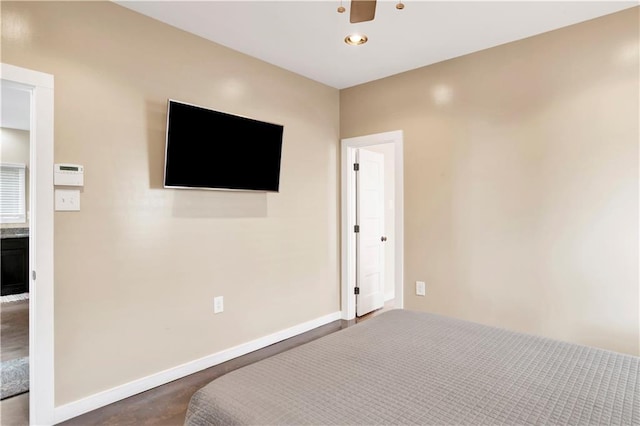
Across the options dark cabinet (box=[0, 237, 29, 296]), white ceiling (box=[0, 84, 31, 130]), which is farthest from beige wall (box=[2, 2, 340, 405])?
dark cabinet (box=[0, 237, 29, 296])

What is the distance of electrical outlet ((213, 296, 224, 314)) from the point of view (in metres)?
2.82

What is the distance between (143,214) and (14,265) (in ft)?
14.0

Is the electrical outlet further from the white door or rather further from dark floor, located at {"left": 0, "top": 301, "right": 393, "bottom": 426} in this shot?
the white door

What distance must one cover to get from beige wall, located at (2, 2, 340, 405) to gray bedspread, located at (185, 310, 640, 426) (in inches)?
53.2

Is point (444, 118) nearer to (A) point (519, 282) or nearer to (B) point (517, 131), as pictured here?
(B) point (517, 131)

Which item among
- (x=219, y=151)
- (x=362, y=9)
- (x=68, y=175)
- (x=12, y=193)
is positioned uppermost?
(x=362, y=9)

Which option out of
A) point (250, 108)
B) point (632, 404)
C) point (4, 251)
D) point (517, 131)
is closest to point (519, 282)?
point (517, 131)

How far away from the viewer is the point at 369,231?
423 centimetres

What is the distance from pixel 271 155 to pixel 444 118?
162 centimetres

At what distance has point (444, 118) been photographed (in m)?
3.21

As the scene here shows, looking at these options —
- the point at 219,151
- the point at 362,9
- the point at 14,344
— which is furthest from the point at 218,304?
the point at 362,9

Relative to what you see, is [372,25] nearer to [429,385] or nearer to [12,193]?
[429,385]

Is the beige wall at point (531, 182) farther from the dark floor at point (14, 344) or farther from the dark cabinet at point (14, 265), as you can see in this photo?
the dark cabinet at point (14, 265)

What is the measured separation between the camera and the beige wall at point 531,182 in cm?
242
